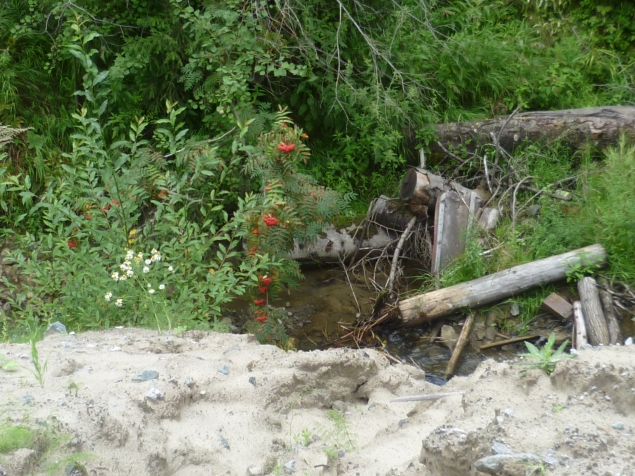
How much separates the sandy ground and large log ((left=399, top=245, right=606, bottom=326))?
7.63 feet

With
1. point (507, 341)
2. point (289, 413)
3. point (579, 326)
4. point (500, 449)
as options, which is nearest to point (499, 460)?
point (500, 449)

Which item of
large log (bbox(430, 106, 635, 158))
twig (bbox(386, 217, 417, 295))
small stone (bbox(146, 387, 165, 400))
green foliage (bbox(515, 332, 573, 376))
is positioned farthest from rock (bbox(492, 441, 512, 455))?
large log (bbox(430, 106, 635, 158))

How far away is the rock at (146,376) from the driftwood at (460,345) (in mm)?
3105

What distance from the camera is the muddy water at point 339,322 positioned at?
227 inches

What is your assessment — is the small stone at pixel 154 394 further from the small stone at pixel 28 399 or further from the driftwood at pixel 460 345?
the driftwood at pixel 460 345

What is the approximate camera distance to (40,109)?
7.70m

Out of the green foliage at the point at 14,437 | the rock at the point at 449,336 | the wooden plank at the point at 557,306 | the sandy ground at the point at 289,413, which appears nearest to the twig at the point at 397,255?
the rock at the point at 449,336

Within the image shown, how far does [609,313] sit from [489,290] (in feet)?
3.23

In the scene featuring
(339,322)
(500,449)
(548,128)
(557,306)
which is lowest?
(339,322)

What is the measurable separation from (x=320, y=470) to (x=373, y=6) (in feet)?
18.7

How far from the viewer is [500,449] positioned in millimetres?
2180

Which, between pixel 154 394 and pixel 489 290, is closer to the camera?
pixel 154 394

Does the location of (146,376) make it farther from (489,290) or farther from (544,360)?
(489,290)

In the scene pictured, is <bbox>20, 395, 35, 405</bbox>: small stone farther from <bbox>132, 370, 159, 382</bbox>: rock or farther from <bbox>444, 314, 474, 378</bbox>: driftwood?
<bbox>444, 314, 474, 378</bbox>: driftwood
